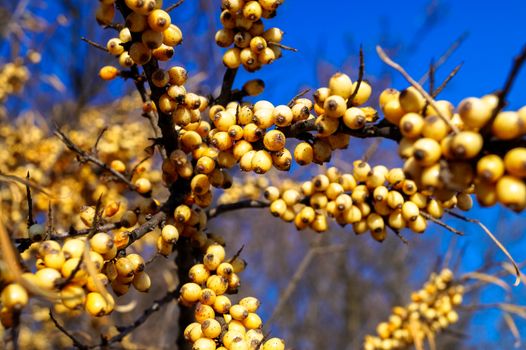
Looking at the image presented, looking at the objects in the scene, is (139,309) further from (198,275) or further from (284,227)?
(198,275)

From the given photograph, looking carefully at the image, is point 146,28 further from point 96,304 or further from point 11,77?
point 11,77

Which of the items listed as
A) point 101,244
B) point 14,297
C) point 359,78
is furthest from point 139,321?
point 359,78

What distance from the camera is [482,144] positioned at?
2.66 feet

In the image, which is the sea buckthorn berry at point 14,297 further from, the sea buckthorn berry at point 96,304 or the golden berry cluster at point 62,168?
the golden berry cluster at point 62,168

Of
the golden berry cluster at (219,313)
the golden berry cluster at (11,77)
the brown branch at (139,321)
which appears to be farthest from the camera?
the golden berry cluster at (11,77)

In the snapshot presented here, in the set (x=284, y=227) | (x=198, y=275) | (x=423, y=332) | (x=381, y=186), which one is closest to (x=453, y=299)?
(x=423, y=332)

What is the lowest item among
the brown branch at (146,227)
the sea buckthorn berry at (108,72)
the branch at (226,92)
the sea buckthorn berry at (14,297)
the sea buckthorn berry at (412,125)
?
the sea buckthorn berry at (14,297)

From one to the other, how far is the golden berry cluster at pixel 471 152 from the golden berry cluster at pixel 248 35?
71 cm

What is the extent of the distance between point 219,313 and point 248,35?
3.09 ft

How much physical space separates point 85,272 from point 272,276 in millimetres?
13538

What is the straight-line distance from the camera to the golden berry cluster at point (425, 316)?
254cm

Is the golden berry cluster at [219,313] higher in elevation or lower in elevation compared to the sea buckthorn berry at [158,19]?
lower

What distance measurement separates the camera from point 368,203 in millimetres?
1607

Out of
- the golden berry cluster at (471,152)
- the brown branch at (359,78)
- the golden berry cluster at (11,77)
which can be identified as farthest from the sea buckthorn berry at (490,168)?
the golden berry cluster at (11,77)
